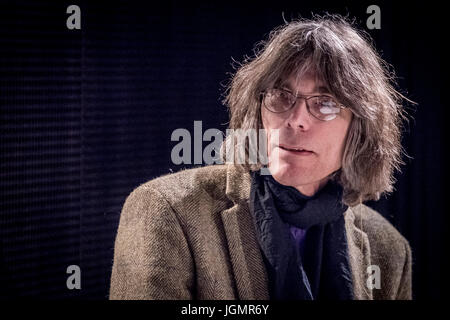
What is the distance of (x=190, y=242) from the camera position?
5.14 ft

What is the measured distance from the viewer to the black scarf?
63.1 inches

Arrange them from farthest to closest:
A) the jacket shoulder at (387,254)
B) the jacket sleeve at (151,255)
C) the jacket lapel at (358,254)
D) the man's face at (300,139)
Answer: the jacket shoulder at (387,254) → the jacket lapel at (358,254) → the man's face at (300,139) → the jacket sleeve at (151,255)

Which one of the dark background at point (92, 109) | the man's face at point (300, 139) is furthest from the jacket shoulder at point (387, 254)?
the dark background at point (92, 109)

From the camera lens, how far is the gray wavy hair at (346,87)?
1.61m

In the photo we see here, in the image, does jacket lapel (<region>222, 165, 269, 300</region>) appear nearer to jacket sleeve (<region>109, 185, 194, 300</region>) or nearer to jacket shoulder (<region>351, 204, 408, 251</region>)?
jacket sleeve (<region>109, 185, 194, 300</region>)

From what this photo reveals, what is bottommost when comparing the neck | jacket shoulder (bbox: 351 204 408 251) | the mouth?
jacket shoulder (bbox: 351 204 408 251)

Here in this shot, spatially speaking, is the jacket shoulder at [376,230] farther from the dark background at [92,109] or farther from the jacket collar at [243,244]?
the dark background at [92,109]

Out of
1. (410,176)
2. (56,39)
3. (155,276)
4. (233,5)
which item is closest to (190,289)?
(155,276)

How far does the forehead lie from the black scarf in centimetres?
28

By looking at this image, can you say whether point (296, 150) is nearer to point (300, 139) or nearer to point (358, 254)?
point (300, 139)

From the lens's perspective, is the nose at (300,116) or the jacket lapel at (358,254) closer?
the nose at (300,116)

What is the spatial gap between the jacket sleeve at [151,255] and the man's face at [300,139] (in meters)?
0.35

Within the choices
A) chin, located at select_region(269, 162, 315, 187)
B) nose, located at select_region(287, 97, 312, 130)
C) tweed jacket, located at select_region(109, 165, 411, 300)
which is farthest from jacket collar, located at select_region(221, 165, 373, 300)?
nose, located at select_region(287, 97, 312, 130)

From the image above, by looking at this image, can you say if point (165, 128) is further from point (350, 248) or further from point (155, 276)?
point (350, 248)
